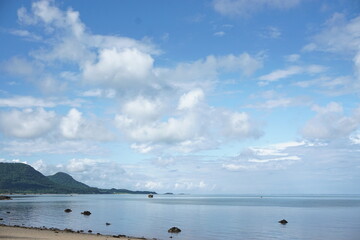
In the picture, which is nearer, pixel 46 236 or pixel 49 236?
pixel 46 236

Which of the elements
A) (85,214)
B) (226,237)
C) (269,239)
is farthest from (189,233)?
(85,214)

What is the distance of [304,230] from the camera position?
76.4 m

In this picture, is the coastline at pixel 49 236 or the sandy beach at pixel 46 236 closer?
the sandy beach at pixel 46 236

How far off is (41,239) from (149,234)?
75.4 ft

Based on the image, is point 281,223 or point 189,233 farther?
point 281,223

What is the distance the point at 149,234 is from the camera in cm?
6594

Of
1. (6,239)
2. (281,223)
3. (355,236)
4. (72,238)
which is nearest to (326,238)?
(355,236)

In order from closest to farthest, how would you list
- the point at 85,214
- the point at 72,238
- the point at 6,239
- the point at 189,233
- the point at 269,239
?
the point at 6,239
the point at 72,238
the point at 269,239
the point at 189,233
the point at 85,214

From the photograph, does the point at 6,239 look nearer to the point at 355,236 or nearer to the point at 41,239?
the point at 41,239

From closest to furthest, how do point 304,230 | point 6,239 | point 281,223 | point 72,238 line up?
point 6,239 → point 72,238 → point 304,230 → point 281,223

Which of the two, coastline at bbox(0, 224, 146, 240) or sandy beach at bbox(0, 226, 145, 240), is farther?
coastline at bbox(0, 224, 146, 240)

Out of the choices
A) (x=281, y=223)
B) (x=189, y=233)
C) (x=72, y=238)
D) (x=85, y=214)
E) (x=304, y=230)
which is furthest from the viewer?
(x=85, y=214)

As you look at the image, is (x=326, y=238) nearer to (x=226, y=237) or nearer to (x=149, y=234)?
(x=226, y=237)

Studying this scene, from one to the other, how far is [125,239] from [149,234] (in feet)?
43.9
